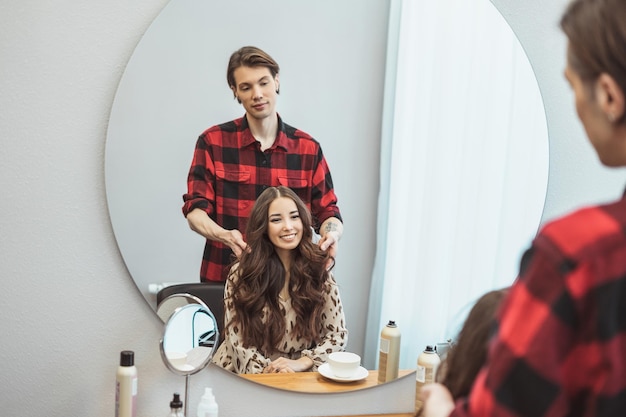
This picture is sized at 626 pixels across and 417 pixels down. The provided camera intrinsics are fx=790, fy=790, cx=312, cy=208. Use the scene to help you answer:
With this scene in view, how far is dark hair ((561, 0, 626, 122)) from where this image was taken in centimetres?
73

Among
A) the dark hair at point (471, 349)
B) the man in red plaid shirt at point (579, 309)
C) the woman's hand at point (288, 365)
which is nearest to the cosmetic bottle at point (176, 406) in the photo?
the woman's hand at point (288, 365)

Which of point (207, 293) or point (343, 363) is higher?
point (207, 293)

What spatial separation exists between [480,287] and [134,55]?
34.5 inches

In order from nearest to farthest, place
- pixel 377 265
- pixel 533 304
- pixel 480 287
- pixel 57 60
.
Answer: pixel 533 304 < pixel 57 60 < pixel 377 265 < pixel 480 287

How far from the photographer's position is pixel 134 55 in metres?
1.43

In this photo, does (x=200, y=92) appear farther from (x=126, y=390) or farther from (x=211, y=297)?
(x=126, y=390)

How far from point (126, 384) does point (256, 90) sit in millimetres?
595

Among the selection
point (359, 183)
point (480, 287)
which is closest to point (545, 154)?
point (480, 287)

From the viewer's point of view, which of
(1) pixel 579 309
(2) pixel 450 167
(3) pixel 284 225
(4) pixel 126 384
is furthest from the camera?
(2) pixel 450 167

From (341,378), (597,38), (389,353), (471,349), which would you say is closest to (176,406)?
(341,378)

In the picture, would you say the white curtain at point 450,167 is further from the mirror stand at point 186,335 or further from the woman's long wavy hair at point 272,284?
the mirror stand at point 186,335

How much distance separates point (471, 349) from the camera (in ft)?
3.59

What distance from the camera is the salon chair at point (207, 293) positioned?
4.91ft

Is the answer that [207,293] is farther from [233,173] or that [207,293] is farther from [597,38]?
[597,38]
